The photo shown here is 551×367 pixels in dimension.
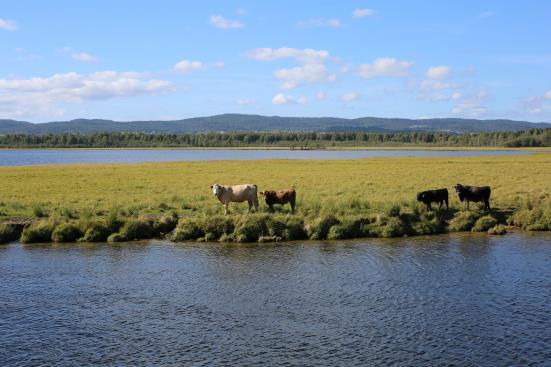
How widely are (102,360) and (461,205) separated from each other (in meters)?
20.4

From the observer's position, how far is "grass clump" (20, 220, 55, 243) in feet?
71.4

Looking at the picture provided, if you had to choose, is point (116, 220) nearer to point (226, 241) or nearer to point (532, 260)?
point (226, 241)

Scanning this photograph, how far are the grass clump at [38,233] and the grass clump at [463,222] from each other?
16718 mm

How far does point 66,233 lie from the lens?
2197 cm

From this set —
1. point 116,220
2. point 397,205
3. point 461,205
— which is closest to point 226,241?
point 116,220

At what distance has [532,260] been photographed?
17.4 m

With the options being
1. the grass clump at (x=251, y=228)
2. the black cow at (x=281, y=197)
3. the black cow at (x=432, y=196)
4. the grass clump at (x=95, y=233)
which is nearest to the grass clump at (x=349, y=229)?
the grass clump at (x=251, y=228)

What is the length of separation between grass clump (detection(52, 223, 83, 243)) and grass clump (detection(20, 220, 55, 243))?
0.91ft

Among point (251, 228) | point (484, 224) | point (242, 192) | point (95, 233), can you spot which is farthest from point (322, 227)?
point (95, 233)

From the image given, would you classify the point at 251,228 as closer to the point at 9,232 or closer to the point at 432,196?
the point at 432,196

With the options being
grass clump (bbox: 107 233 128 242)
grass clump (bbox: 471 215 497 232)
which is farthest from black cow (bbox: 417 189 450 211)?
grass clump (bbox: 107 233 128 242)

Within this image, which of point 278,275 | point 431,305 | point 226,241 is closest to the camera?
point 431,305

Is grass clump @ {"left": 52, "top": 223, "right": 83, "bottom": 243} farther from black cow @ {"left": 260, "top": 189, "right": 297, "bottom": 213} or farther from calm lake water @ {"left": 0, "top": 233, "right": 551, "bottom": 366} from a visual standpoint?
black cow @ {"left": 260, "top": 189, "right": 297, "bottom": 213}

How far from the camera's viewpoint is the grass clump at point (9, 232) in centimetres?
2192
